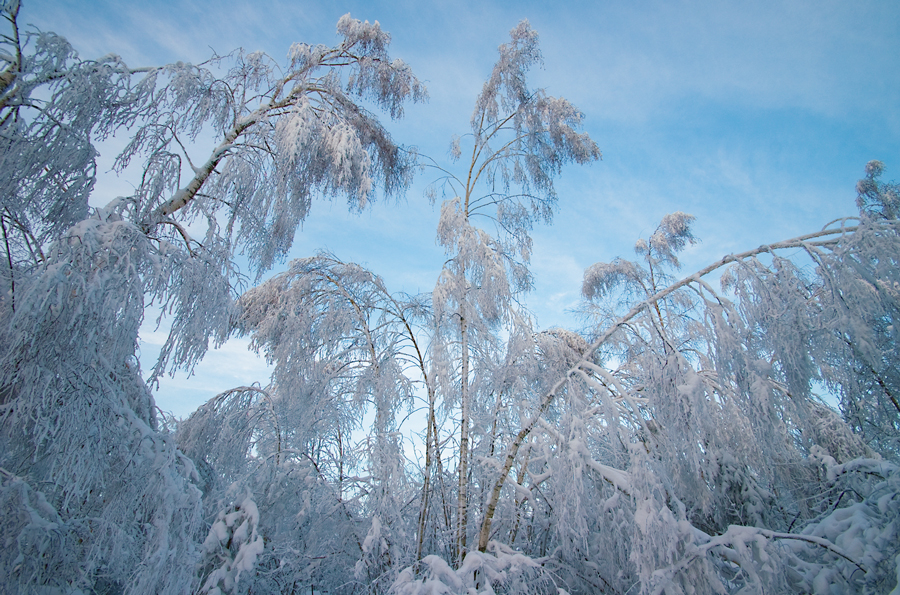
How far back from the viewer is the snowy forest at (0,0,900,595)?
2184 mm

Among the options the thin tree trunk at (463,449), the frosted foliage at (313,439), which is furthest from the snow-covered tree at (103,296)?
the thin tree trunk at (463,449)

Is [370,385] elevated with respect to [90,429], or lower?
elevated

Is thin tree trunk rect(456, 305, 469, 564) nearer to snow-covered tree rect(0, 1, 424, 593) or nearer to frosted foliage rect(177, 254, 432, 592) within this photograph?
frosted foliage rect(177, 254, 432, 592)

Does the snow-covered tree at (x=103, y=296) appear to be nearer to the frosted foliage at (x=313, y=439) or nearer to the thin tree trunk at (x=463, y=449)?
the frosted foliage at (x=313, y=439)

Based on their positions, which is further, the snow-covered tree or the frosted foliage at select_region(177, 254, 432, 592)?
the frosted foliage at select_region(177, 254, 432, 592)

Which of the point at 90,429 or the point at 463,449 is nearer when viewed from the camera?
the point at 90,429

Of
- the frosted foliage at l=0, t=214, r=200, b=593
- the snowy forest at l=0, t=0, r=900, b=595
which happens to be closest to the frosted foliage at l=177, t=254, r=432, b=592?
the snowy forest at l=0, t=0, r=900, b=595

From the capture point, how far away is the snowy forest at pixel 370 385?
2.18m

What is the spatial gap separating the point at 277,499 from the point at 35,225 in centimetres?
274

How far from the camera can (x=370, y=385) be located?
418 cm

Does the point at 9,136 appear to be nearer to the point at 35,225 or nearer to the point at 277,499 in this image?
the point at 35,225

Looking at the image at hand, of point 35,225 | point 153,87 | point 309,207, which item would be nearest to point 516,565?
point 309,207

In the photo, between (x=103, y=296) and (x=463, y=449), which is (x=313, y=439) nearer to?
(x=463, y=449)

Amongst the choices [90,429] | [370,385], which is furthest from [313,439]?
[90,429]
